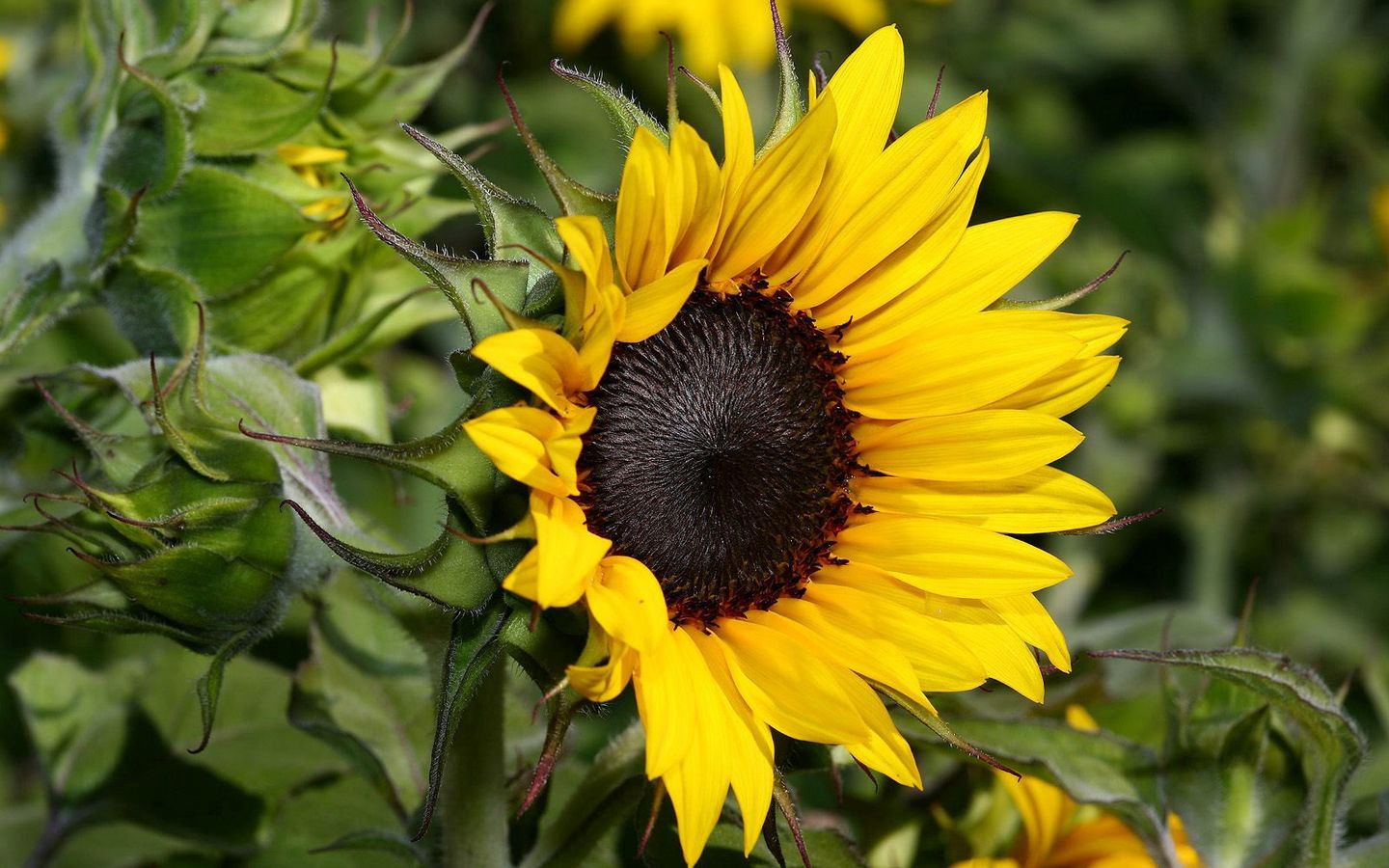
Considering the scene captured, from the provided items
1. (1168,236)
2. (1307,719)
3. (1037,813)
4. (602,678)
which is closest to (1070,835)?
(1037,813)

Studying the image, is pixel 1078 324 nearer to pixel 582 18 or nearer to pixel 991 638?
pixel 991 638

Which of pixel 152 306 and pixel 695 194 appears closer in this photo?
pixel 695 194

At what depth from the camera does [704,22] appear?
3748 mm

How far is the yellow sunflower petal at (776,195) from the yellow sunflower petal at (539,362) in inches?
9.3

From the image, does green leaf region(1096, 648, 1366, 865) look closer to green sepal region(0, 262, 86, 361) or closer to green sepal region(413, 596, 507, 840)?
green sepal region(413, 596, 507, 840)

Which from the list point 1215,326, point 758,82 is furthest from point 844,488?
point 758,82

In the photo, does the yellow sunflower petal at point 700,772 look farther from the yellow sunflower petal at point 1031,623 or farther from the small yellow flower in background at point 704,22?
the small yellow flower in background at point 704,22

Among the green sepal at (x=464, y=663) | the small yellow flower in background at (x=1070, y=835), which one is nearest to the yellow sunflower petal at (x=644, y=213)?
the green sepal at (x=464, y=663)

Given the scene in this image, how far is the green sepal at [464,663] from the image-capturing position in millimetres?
1280

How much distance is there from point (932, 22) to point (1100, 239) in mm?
914

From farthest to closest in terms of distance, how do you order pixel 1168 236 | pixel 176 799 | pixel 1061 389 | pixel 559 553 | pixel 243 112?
pixel 1168 236
pixel 176 799
pixel 243 112
pixel 1061 389
pixel 559 553

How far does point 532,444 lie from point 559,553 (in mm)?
95

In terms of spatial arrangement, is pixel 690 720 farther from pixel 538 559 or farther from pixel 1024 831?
pixel 1024 831

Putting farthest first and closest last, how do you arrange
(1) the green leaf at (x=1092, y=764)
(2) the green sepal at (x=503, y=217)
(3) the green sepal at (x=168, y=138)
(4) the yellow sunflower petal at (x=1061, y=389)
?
1. (3) the green sepal at (x=168, y=138)
2. (1) the green leaf at (x=1092, y=764)
3. (4) the yellow sunflower petal at (x=1061, y=389)
4. (2) the green sepal at (x=503, y=217)
